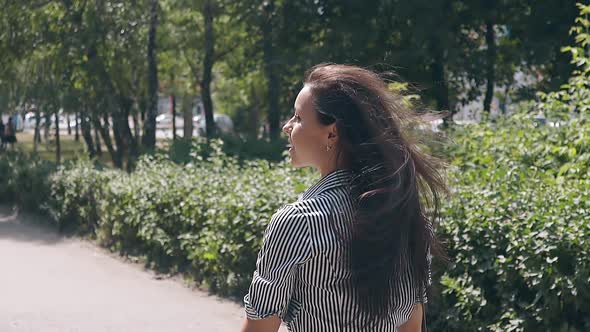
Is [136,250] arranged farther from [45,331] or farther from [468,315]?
[468,315]

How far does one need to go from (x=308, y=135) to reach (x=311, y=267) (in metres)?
0.40

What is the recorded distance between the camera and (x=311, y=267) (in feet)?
8.05

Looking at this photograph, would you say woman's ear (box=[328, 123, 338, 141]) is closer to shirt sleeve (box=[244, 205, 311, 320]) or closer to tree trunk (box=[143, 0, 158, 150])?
shirt sleeve (box=[244, 205, 311, 320])

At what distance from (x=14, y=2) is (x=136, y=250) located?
34.7 ft

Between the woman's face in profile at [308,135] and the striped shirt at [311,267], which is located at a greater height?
the woman's face in profile at [308,135]

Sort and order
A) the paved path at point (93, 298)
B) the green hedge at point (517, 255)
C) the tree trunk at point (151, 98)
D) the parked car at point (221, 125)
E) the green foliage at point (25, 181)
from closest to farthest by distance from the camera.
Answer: the green hedge at point (517, 255) → the paved path at point (93, 298) → the green foliage at point (25, 181) → the tree trunk at point (151, 98) → the parked car at point (221, 125)

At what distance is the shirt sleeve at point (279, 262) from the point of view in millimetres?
2396

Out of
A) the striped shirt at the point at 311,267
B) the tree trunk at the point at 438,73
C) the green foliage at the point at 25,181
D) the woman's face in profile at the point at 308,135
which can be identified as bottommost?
the green foliage at the point at 25,181

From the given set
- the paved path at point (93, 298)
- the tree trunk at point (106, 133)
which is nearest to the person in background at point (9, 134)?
the tree trunk at point (106, 133)

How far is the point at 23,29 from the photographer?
19609mm

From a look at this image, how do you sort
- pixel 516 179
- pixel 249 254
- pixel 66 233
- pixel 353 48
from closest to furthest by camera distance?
pixel 516 179, pixel 249 254, pixel 66 233, pixel 353 48

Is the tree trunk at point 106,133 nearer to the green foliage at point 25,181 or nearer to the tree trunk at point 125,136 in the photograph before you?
the tree trunk at point 125,136

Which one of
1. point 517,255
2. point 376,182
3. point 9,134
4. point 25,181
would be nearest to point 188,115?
point 9,134

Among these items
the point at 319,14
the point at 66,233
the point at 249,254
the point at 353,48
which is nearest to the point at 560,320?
the point at 249,254
